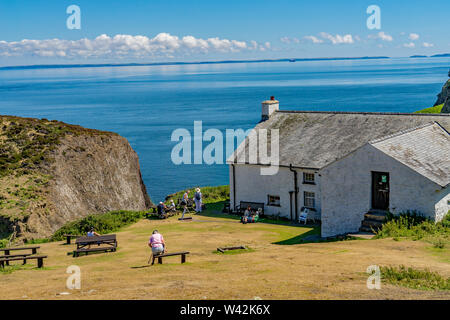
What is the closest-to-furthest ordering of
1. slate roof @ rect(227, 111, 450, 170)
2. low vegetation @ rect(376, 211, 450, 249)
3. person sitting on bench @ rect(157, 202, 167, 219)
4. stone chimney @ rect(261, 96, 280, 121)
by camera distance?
low vegetation @ rect(376, 211, 450, 249)
slate roof @ rect(227, 111, 450, 170)
person sitting on bench @ rect(157, 202, 167, 219)
stone chimney @ rect(261, 96, 280, 121)

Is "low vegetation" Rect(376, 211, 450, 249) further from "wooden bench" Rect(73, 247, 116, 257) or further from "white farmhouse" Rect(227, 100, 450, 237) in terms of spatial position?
"wooden bench" Rect(73, 247, 116, 257)

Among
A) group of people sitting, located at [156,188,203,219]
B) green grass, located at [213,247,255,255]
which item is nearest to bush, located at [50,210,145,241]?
group of people sitting, located at [156,188,203,219]

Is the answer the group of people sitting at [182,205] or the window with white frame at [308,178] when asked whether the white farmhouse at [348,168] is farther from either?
the group of people sitting at [182,205]

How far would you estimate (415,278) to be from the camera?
1519 centimetres

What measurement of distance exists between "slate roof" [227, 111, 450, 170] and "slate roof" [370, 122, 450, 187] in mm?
3435

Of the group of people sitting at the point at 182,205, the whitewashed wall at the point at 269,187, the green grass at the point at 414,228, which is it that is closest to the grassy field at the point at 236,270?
the green grass at the point at 414,228

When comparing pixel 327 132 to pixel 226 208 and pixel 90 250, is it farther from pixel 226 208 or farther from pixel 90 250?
pixel 90 250

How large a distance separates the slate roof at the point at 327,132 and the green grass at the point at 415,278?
49.7ft

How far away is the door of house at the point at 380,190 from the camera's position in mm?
25141

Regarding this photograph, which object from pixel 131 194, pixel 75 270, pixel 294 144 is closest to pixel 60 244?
pixel 75 270

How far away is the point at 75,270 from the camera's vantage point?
19.3 m

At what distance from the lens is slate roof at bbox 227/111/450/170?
3203 cm

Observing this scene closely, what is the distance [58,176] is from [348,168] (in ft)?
90.4

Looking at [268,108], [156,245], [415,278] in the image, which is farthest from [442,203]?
[268,108]
